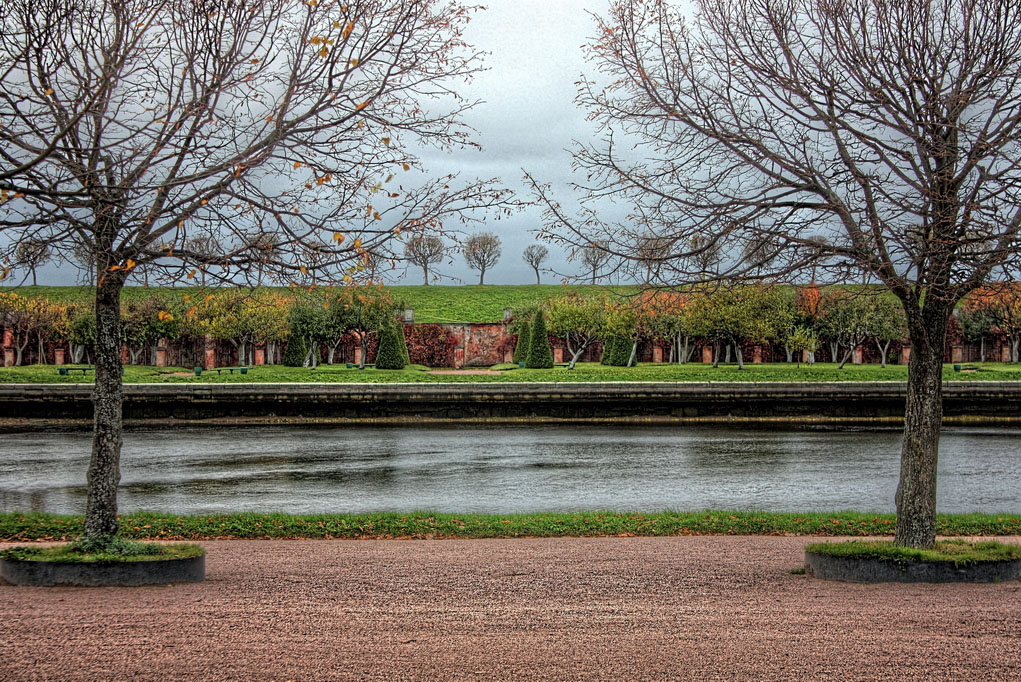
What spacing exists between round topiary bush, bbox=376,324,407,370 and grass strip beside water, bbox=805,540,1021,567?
37758 mm

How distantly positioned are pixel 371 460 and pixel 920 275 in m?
15.1

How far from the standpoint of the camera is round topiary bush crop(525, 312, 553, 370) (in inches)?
1762

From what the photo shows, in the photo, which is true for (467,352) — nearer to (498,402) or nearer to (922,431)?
(498,402)

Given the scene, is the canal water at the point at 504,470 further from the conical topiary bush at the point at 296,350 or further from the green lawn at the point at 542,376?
the conical topiary bush at the point at 296,350

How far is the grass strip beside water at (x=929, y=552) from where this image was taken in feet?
23.8

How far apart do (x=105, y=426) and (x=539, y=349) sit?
125 feet

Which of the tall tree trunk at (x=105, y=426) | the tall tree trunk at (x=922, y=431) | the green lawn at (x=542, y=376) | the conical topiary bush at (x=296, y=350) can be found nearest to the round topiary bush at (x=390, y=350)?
the green lawn at (x=542, y=376)

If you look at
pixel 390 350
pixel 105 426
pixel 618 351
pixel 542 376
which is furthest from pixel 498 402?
pixel 105 426

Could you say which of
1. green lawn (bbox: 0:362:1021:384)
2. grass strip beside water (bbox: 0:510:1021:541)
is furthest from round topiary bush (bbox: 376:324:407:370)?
grass strip beside water (bbox: 0:510:1021:541)

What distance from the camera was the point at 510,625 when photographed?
5.81 metres

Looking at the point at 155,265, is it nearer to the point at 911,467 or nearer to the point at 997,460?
the point at 911,467

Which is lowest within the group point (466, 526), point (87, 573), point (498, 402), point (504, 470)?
point (504, 470)

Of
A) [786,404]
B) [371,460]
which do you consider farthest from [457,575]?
[786,404]

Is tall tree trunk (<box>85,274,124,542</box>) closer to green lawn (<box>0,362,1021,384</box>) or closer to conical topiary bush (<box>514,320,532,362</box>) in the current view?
green lawn (<box>0,362,1021,384</box>)
